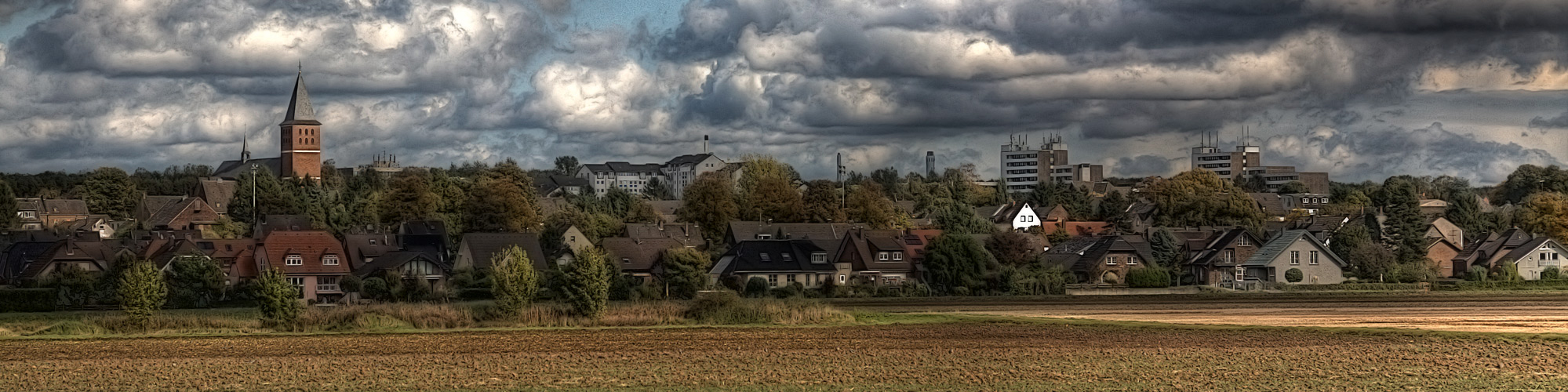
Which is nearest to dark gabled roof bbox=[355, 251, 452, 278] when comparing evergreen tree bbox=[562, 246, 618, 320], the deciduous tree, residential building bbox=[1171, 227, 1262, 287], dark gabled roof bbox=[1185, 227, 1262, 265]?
evergreen tree bbox=[562, 246, 618, 320]

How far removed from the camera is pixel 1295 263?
89125 millimetres

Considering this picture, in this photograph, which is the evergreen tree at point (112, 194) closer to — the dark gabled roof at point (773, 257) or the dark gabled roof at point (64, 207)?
the dark gabled roof at point (64, 207)

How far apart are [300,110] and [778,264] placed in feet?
365

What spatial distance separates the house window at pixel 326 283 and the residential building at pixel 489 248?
8050mm

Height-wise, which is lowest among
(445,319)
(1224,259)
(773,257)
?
(445,319)

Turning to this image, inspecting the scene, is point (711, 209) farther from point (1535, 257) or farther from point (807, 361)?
point (807, 361)

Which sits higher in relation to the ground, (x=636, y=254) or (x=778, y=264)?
(x=636, y=254)

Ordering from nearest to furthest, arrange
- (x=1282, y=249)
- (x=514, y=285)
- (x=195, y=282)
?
1. (x=514, y=285)
2. (x=195, y=282)
3. (x=1282, y=249)

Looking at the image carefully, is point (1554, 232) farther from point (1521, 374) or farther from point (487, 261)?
point (1521, 374)

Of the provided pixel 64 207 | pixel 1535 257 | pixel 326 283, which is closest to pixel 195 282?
pixel 326 283

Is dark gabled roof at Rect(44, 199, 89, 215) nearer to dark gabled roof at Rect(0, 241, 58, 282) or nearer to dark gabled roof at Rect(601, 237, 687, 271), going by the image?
dark gabled roof at Rect(0, 241, 58, 282)

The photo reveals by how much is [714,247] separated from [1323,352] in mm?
67151

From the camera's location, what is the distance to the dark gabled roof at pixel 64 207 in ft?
518

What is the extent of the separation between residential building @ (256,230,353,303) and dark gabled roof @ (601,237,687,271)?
15283 mm
